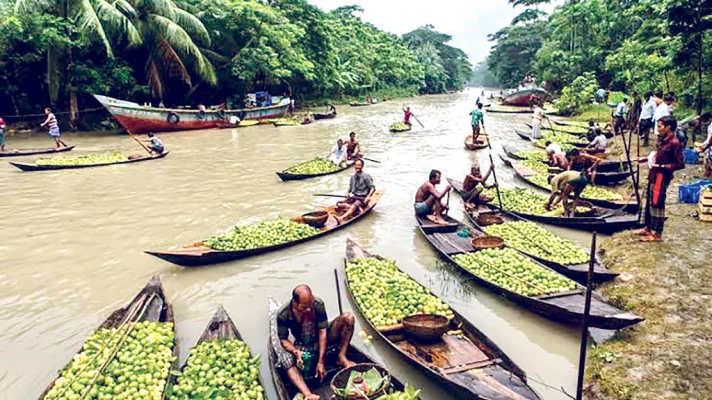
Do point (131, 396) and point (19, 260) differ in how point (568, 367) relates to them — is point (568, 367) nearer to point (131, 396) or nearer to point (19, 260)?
point (131, 396)

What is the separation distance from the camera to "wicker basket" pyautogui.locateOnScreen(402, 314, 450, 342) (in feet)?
15.4

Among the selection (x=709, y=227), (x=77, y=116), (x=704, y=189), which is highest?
(x=77, y=116)

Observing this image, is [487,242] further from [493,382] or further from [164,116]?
[164,116]

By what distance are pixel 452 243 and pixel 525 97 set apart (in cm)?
3418

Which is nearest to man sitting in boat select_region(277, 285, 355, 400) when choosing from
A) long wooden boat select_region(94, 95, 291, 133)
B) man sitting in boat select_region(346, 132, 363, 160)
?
man sitting in boat select_region(346, 132, 363, 160)

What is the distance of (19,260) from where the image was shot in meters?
7.80

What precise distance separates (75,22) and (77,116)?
5.22m

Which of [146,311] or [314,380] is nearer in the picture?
[314,380]

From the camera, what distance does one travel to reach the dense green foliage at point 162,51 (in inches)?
785

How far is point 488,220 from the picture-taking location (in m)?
8.44

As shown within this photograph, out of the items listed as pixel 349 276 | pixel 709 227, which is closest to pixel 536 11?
pixel 709 227

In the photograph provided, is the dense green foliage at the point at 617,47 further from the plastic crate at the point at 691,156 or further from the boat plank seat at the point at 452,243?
the boat plank seat at the point at 452,243

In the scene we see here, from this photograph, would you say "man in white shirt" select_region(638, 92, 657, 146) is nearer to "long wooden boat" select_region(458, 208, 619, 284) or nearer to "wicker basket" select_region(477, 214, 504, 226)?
"wicker basket" select_region(477, 214, 504, 226)

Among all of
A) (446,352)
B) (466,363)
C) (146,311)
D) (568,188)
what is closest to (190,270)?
(146,311)
